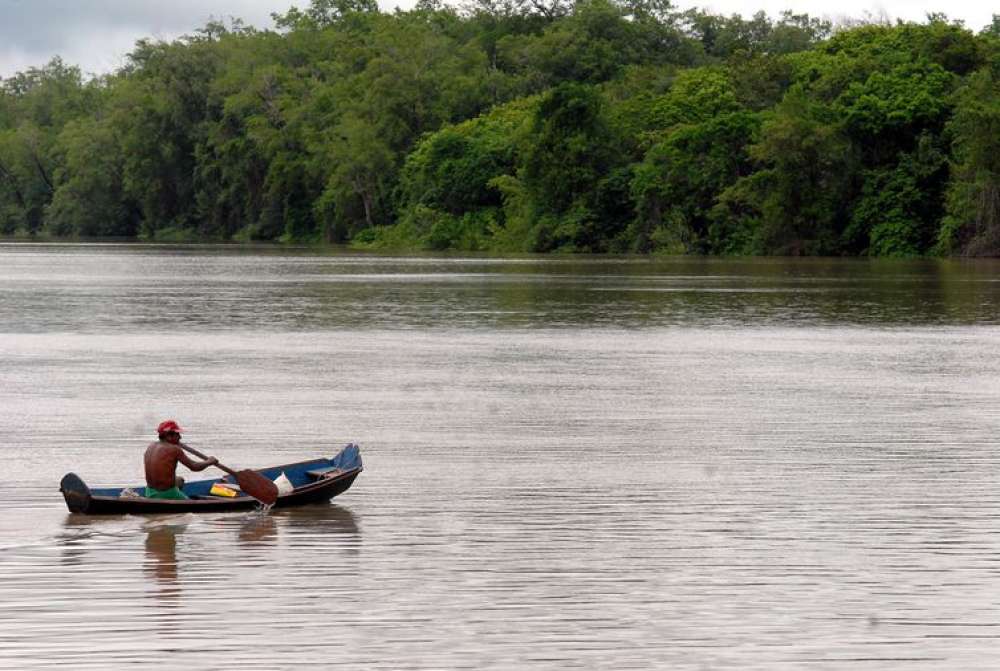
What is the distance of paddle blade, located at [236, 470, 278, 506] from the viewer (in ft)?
53.7

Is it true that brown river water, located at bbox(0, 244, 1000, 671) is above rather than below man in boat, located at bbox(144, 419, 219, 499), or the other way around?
below

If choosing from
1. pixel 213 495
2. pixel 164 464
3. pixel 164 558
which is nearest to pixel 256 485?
pixel 213 495

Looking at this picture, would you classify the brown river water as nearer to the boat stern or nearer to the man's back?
the boat stern

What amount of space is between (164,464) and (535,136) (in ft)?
301

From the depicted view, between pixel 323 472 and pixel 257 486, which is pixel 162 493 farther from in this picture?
pixel 323 472

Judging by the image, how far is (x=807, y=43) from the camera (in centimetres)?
13800

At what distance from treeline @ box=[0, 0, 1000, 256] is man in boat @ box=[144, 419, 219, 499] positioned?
250 ft

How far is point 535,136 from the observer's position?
10681 centimetres

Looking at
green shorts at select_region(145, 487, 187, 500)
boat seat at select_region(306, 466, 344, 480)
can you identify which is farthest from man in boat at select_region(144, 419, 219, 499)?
boat seat at select_region(306, 466, 344, 480)

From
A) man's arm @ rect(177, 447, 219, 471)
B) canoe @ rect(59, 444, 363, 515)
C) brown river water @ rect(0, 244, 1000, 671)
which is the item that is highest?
man's arm @ rect(177, 447, 219, 471)

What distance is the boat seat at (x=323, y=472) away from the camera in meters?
17.2

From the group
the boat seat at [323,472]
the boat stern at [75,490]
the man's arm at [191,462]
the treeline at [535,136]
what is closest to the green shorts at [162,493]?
the man's arm at [191,462]

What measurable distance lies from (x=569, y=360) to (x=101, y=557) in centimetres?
2074

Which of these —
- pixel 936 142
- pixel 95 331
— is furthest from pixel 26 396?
pixel 936 142
